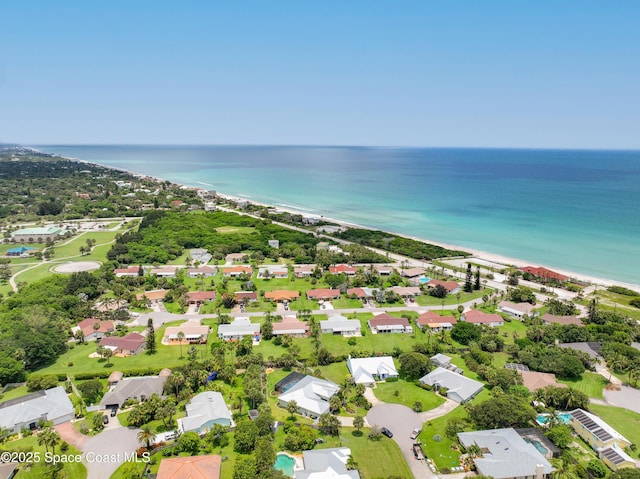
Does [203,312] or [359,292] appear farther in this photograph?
[359,292]

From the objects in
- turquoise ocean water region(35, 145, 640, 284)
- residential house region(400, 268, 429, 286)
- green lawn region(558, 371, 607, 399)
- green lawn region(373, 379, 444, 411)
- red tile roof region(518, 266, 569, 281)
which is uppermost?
turquoise ocean water region(35, 145, 640, 284)

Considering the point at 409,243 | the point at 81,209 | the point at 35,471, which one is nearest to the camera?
the point at 35,471

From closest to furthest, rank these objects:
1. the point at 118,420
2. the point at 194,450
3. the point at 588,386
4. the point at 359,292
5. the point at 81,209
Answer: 1. the point at 194,450
2. the point at 118,420
3. the point at 588,386
4. the point at 359,292
5. the point at 81,209

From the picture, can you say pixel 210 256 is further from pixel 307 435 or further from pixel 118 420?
pixel 307 435

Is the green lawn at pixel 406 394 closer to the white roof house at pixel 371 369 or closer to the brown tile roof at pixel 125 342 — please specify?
the white roof house at pixel 371 369

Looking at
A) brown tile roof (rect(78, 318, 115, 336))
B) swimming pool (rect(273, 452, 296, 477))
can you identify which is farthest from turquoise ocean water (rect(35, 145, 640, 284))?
brown tile roof (rect(78, 318, 115, 336))

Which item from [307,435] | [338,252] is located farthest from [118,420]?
[338,252]

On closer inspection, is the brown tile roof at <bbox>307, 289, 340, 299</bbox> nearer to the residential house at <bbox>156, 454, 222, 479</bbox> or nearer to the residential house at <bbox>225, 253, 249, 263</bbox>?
the residential house at <bbox>225, 253, 249, 263</bbox>
